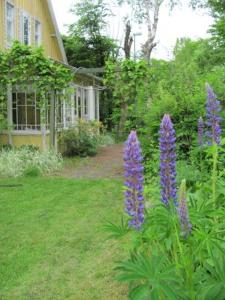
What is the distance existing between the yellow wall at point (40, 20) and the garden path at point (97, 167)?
490 cm

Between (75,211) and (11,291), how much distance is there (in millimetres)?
3113

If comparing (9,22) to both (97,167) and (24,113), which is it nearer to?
(24,113)

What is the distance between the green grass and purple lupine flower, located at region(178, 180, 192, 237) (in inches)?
81.0

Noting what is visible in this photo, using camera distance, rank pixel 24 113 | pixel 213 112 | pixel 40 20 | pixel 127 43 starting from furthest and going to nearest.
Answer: pixel 127 43
pixel 40 20
pixel 24 113
pixel 213 112

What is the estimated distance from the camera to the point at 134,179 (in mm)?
2275

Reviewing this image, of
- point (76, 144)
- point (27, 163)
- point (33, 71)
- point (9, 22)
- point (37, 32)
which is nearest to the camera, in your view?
point (27, 163)

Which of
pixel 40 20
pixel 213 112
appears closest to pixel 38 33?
pixel 40 20

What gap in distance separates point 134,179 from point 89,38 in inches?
1001

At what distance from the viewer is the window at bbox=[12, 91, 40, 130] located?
1419 centimetres

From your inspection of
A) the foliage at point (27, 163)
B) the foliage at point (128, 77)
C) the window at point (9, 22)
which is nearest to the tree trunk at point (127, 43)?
the foliage at point (128, 77)

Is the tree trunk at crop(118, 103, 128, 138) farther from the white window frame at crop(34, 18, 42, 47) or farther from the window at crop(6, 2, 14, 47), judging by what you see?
the window at crop(6, 2, 14, 47)

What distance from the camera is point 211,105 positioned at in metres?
3.08

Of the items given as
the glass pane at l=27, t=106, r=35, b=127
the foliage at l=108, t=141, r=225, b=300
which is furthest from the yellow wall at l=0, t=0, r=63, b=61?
the foliage at l=108, t=141, r=225, b=300

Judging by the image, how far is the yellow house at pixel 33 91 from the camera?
45.7 ft
